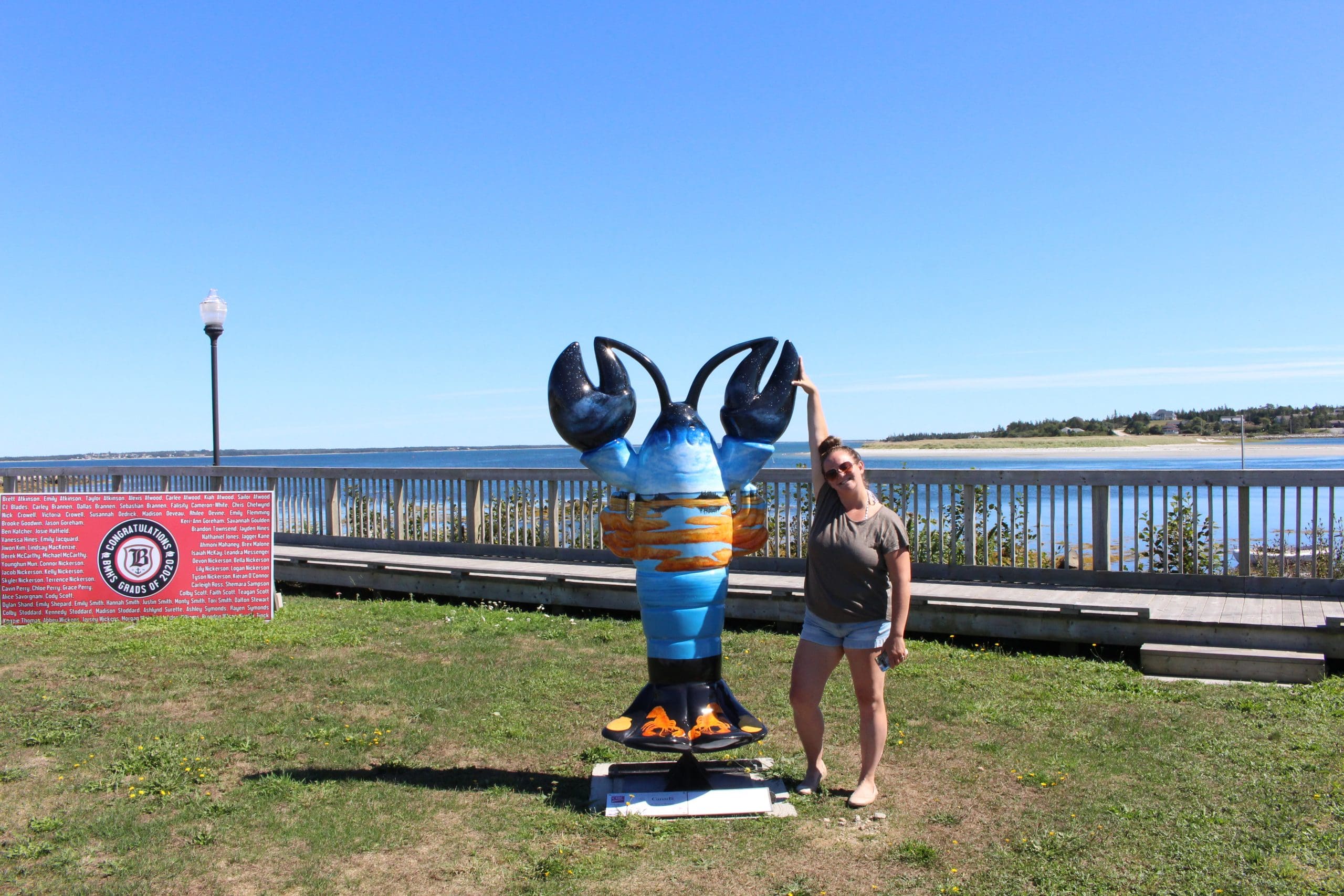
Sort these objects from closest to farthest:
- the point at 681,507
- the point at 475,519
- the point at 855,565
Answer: the point at 855,565 → the point at 681,507 → the point at 475,519

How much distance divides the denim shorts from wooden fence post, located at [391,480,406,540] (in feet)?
27.4

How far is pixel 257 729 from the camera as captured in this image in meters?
5.69

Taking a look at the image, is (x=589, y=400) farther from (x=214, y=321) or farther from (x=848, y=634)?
(x=214, y=321)

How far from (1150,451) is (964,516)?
55.9m

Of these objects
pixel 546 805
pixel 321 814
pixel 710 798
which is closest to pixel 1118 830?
pixel 710 798

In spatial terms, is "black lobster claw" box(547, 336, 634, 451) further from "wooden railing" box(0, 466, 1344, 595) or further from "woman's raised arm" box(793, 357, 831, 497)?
"wooden railing" box(0, 466, 1344, 595)

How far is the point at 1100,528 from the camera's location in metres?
8.22

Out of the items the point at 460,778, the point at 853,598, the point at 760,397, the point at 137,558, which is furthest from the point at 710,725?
the point at 137,558

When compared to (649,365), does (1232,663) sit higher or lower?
lower

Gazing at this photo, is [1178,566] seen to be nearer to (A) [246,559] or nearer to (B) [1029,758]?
(B) [1029,758]

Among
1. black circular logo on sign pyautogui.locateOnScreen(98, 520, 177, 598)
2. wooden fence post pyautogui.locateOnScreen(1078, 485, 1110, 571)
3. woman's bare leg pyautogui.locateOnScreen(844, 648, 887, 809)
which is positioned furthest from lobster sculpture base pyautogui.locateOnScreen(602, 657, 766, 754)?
black circular logo on sign pyautogui.locateOnScreen(98, 520, 177, 598)

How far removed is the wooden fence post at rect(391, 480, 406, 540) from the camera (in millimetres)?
11875

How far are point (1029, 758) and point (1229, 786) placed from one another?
905 millimetres

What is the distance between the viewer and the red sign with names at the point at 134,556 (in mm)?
9000
